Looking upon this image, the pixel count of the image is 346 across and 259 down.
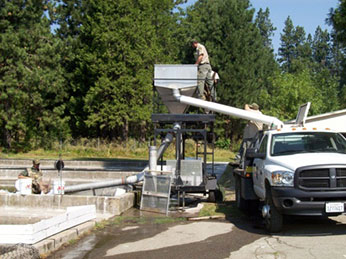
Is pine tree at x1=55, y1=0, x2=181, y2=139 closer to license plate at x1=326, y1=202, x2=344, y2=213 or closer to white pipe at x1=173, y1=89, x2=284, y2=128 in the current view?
white pipe at x1=173, y1=89, x2=284, y2=128

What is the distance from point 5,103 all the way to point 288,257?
98.2ft

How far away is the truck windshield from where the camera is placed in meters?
9.80

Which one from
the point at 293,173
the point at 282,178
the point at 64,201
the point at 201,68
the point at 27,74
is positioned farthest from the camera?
the point at 27,74

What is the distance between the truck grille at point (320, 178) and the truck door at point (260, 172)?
3.99 feet

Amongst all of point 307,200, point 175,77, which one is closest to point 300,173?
point 307,200

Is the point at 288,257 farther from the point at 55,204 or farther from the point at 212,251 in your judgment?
the point at 55,204

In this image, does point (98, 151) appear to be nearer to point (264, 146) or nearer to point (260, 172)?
point (264, 146)

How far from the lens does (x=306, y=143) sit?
32.8 ft

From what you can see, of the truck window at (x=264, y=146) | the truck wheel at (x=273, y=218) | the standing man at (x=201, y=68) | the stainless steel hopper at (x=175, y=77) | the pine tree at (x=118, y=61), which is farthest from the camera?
the pine tree at (x=118, y=61)

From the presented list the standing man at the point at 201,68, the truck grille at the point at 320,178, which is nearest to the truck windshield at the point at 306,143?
the truck grille at the point at 320,178

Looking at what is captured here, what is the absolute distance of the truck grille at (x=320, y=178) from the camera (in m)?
8.62

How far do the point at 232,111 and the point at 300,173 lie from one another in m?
4.11

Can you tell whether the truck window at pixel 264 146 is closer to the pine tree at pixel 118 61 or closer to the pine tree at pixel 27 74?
the pine tree at pixel 27 74

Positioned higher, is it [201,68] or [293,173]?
[201,68]
